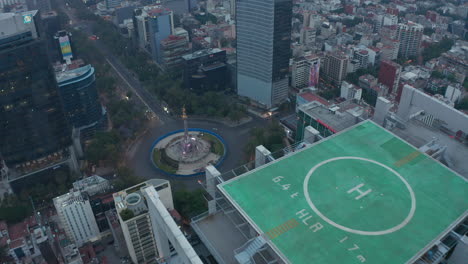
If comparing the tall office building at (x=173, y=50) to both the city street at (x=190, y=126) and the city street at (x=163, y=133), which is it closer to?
the city street at (x=163, y=133)

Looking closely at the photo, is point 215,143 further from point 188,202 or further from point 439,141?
point 439,141

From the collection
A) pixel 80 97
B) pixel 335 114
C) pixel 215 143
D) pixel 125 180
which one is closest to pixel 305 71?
pixel 215 143

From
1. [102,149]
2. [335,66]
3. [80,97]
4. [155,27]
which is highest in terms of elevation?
[155,27]

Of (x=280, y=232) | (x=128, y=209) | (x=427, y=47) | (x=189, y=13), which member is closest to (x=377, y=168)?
(x=280, y=232)

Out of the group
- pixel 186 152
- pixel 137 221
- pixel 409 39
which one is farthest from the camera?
pixel 409 39

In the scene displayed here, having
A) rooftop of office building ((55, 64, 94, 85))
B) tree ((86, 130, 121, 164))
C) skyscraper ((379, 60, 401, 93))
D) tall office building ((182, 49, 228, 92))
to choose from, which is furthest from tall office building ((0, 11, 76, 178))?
skyscraper ((379, 60, 401, 93))

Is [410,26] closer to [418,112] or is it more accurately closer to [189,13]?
[189,13]
